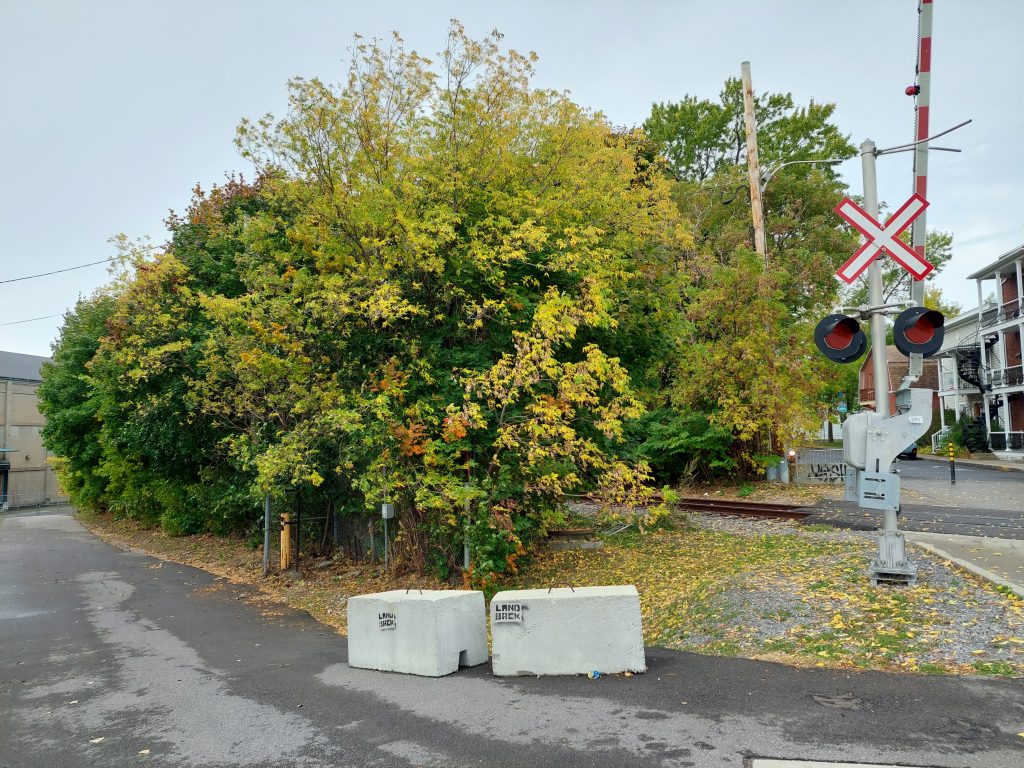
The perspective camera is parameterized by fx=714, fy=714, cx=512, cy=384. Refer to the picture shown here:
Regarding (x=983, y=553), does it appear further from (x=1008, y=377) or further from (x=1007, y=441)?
(x=1008, y=377)

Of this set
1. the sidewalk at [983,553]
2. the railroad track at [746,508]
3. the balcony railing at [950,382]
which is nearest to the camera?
the sidewalk at [983,553]

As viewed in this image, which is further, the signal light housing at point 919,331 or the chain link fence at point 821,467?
the chain link fence at point 821,467

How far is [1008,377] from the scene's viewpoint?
1435 inches

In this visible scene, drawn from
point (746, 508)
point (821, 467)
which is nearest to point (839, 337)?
point (746, 508)

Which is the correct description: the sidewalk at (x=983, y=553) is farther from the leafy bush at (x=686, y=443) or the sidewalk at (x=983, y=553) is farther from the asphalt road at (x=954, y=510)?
the leafy bush at (x=686, y=443)

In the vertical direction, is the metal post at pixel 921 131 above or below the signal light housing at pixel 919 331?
above

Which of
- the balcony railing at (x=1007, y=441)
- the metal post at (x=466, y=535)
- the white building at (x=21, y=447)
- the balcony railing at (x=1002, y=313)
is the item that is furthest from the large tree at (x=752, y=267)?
the white building at (x=21, y=447)

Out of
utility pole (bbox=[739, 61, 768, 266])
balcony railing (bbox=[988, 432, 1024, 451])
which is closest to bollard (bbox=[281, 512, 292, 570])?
utility pole (bbox=[739, 61, 768, 266])

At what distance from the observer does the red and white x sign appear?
7.11 metres

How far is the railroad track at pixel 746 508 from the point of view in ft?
51.2

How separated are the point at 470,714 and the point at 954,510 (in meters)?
14.3

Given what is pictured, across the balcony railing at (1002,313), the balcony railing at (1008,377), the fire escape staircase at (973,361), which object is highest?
the balcony railing at (1002,313)

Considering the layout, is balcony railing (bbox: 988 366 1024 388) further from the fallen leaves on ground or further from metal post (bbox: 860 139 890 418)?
metal post (bbox: 860 139 890 418)

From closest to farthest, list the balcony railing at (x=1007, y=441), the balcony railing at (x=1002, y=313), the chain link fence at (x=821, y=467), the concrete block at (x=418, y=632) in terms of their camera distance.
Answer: the concrete block at (x=418, y=632) → the chain link fence at (x=821, y=467) → the balcony railing at (x=1007, y=441) → the balcony railing at (x=1002, y=313)
